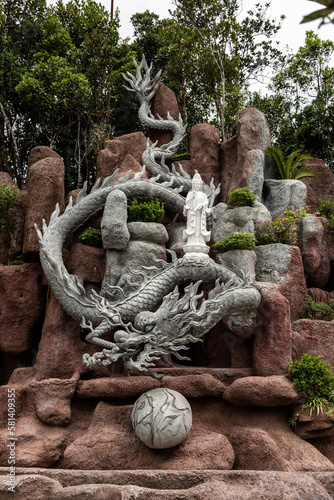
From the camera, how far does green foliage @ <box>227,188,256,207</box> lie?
10.1 meters

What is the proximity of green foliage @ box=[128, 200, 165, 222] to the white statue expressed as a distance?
2.56 feet

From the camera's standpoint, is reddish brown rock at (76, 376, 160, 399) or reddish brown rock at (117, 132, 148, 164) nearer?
reddish brown rock at (76, 376, 160, 399)

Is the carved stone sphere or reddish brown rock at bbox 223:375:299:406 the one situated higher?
reddish brown rock at bbox 223:375:299:406

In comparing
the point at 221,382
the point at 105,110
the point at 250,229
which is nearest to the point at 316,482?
the point at 221,382

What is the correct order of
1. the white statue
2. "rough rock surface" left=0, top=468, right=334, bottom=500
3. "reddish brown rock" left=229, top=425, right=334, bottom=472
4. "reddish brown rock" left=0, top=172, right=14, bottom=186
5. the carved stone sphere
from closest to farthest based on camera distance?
"rough rock surface" left=0, top=468, right=334, bottom=500 < the carved stone sphere < "reddish brown rock" left=229, top=425, right=334, bottom=472 < the white statue < "reddish brown rock" left=0, top=172, right=14, bottom=186

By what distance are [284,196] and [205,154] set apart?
2400mm

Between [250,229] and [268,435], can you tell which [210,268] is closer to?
[250,229]

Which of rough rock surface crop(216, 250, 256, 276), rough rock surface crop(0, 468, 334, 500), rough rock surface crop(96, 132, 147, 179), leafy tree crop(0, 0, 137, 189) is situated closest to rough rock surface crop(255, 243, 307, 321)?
rough rock surface crop(216, 250, 256, 276)

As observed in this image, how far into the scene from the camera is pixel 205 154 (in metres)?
12.2

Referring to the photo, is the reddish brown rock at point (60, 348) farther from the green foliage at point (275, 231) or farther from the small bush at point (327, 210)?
the small bush at point (327, 210)

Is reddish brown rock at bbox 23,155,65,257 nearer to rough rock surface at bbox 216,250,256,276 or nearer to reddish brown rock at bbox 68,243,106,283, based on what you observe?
reddish brown rock at bbox 68,243,106,283

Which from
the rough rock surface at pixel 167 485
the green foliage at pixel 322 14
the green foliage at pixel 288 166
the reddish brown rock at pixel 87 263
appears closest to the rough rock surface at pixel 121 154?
the reddish brown rock at pixel 87 263

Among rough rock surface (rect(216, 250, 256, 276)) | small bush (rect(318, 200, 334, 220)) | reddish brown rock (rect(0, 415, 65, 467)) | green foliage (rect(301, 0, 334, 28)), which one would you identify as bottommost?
reddish brown rock (rect(0, 415, 65, 467))

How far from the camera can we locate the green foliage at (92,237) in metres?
9.57
